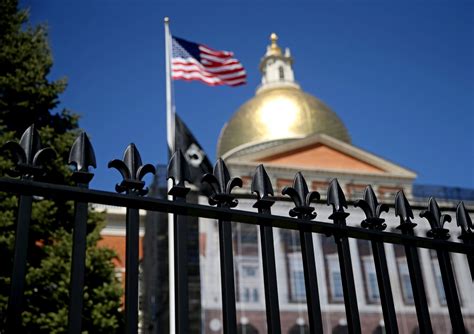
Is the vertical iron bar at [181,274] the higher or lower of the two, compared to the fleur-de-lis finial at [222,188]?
lower

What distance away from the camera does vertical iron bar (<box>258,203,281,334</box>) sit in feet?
5.84

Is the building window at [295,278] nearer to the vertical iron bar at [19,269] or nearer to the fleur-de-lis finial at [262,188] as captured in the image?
the fleur-de-lis finial at [262,188]

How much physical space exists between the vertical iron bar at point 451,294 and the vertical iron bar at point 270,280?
0.74m

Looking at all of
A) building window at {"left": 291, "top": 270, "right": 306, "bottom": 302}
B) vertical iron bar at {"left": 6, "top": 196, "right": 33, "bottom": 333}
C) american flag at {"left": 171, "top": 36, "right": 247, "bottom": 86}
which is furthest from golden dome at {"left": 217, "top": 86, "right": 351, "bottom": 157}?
vertical iron bar at {"left": 6, "top": 196, "right": 33, "bottom": 333}

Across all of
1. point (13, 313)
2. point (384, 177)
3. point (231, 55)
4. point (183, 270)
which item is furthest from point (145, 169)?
point (384, 177)

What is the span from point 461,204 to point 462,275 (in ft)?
63.7

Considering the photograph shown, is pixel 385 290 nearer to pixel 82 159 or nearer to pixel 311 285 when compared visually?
pixel 311 285

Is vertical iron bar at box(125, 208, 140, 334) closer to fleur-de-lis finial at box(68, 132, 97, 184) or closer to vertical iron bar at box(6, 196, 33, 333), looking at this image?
fleur-de-lis finial at box(68, 132, 97, 184)

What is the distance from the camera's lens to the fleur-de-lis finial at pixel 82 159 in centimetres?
168

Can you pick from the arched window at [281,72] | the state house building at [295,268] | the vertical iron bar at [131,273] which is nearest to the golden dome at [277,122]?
the arched window at [281,72]

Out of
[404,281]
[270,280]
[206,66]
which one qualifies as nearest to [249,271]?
[404,281]

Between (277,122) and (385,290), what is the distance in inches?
1442

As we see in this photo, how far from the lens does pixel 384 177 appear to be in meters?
28.6

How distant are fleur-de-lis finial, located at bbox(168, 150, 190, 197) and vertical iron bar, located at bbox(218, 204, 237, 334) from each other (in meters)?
0.15
